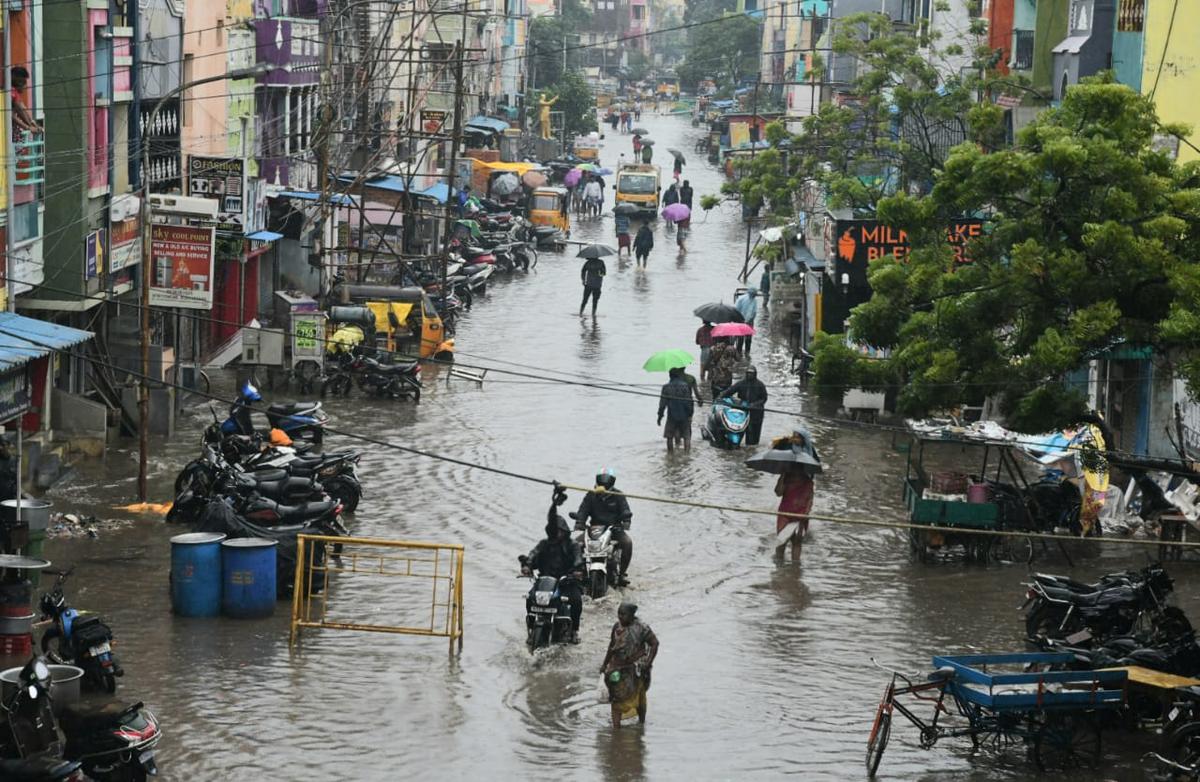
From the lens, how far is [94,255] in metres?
26.7

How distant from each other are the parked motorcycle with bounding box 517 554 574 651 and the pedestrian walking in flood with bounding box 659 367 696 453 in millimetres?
10185

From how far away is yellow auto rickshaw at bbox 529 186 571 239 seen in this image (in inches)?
2341

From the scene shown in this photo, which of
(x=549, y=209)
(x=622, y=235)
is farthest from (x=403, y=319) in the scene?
(x=549, y=209)

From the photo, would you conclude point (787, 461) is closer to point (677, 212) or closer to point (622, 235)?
point (622, 235)

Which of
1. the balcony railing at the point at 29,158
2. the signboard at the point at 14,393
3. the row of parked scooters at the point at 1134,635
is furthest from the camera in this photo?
the balcony railing at the point at 29,158

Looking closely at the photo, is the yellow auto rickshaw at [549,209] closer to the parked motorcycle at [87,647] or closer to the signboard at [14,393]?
the signboard at [14,393]

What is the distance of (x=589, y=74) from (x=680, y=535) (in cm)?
14711

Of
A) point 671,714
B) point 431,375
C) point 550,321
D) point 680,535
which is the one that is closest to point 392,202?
point 550,321

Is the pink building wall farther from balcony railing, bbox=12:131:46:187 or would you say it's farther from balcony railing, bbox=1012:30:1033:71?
balcony railing, bbox=1012:30:1033:71

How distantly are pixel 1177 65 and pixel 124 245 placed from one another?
52.0 feet

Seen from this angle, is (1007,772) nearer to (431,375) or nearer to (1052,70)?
(431,375)

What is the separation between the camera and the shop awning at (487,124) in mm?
74750

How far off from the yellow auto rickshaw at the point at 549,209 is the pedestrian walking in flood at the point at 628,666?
4446cm

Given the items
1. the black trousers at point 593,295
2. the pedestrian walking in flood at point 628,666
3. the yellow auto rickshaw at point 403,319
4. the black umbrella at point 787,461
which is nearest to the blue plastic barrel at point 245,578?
the pedestrian walking in flood at point 628,666
